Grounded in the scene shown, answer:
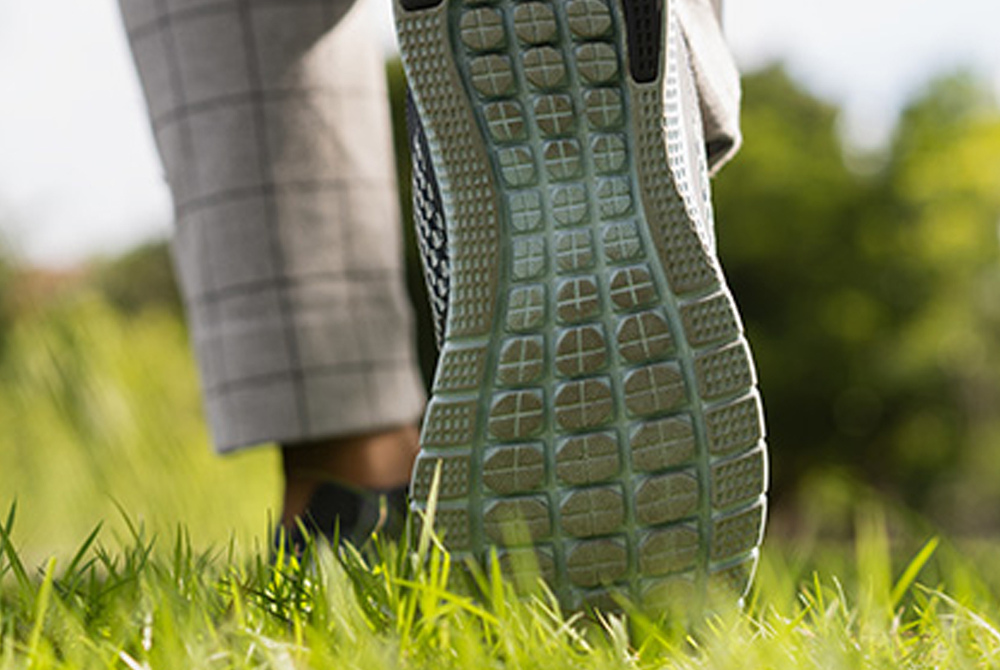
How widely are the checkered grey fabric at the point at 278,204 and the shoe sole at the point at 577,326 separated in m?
0.57

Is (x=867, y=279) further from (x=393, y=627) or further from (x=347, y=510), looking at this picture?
(x=393, y=627)

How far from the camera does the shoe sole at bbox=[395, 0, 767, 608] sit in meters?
1.07

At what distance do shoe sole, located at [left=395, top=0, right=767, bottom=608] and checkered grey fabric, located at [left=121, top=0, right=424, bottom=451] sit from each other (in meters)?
0.57

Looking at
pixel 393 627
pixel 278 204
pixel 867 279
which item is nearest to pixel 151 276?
pixel 867 279

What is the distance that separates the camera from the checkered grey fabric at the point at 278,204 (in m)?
1.60

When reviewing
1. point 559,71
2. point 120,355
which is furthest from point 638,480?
point 120,355

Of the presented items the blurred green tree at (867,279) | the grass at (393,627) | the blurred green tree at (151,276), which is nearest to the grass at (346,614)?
the grass at (393,627)

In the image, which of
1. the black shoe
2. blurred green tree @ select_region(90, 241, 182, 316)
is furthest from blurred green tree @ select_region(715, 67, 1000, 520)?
the black shoe

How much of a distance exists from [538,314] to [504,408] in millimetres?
87

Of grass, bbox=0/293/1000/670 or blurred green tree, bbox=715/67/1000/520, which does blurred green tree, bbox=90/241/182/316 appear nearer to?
blurred green tree, bbox=715/67/1000/520

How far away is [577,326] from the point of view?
108cm

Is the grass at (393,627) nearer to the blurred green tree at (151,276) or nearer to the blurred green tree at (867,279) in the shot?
the blurred green tree at (151,276)

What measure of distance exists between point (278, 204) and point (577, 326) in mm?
700

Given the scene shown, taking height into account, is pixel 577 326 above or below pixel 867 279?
above
